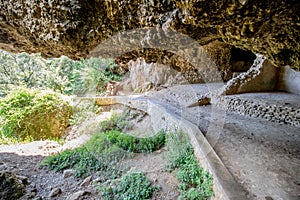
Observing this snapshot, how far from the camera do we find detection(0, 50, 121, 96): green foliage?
35.5 feet

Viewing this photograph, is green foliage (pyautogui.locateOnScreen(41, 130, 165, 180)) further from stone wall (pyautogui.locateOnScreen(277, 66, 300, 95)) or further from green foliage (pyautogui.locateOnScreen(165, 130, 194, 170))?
stone wall (pyautogui.locateOnScreen(277, 66, 300, 95))

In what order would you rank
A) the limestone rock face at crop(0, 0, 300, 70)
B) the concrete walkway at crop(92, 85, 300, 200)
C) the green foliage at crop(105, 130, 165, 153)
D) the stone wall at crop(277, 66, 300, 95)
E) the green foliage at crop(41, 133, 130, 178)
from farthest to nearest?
1. the stone wall at crop(277, 66, 300, 95)
2. the green foliage at crop(105, 130, 165, 153)
3. the green foliage at crop(41, 133, 130, 178)
4. the concrete walkway at crop(92, 85, 300, 200)
5. the limestone rock face at crop(0, 0, 300, 70)

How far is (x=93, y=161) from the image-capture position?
14.3 ft

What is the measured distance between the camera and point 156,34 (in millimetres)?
2498

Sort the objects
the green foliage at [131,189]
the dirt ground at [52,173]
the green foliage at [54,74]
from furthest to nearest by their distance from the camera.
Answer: the green foliage at [54,74] < the dirt ground at [52,173] < the green foliage at [131,189]

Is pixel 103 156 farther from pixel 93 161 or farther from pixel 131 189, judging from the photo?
pixel 131 189

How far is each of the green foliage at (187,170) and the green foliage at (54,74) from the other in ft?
26.2

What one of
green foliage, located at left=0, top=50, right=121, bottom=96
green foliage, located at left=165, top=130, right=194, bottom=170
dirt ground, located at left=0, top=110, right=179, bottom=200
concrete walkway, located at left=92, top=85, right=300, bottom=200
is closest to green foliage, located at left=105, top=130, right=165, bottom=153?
dirt ground, located at left=0, top=110, right=179, bottom=200

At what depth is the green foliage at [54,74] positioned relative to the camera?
426 inches

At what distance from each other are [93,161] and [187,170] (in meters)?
2.25

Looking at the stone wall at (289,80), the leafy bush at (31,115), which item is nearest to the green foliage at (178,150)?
the stone wall at (289,80)

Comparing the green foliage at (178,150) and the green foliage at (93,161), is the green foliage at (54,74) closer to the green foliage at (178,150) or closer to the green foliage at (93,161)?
the green foliage at (93,161)

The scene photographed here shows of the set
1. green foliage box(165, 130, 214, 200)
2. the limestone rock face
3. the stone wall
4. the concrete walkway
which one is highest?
the limestone rock face

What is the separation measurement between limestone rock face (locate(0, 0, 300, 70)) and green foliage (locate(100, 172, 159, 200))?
7.26 feet
